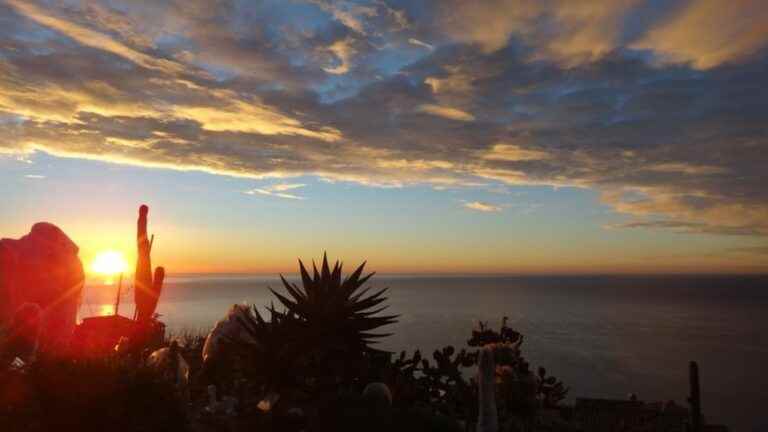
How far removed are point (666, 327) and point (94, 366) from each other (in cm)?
17838

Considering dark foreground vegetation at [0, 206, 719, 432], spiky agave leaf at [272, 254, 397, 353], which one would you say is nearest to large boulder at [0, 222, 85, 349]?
dark foreground vegetation at [0, 206, 719, 432]

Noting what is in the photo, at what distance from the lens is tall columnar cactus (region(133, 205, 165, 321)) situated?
12578 mm

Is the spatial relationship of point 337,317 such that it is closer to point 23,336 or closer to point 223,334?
point 223,334

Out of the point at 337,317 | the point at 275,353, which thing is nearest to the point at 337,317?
the point at 337,317

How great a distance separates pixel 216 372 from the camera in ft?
33.2

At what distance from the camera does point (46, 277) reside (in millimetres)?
Result: 13922

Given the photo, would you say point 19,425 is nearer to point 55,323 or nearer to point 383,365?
point 383,365

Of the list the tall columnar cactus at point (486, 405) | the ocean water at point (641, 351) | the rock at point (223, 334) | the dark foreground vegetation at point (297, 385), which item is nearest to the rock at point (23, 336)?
the dark foreground vegetation at point (297, 385)

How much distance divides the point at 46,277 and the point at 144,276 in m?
2.77

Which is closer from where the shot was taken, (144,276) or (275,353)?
(275,353)

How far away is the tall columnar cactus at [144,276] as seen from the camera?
12578mm

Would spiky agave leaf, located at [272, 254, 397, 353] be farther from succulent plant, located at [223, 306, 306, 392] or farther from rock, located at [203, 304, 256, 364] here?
rock, located at [203, 304, 256, 364]

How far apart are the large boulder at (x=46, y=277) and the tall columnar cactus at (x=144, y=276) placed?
2.08m

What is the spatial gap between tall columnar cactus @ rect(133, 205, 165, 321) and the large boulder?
2085 mm
